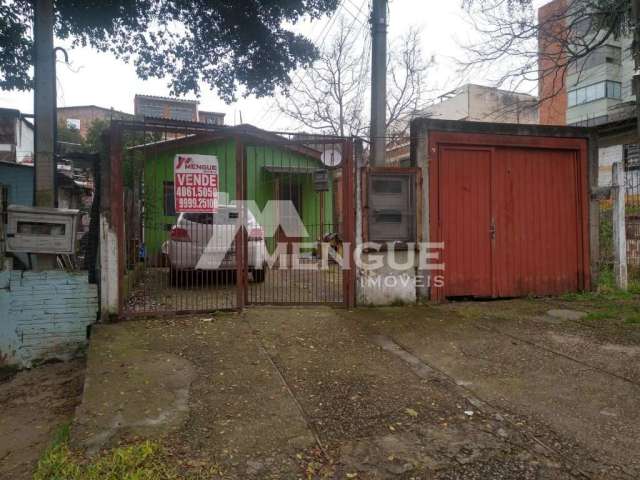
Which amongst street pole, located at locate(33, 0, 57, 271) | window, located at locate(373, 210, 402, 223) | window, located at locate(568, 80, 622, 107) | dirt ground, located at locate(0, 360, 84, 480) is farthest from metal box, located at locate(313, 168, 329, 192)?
window, located at locate(568, 80, 622, 107)

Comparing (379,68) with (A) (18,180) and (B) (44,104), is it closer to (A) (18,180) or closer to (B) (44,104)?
(B) (44,104)

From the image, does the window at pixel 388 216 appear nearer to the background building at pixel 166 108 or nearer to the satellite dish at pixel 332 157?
the satellite dish at pixel 332 157

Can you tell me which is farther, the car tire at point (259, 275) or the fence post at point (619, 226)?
the car tire at point (259, 275)

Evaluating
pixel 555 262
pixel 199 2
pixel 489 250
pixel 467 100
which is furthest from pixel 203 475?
pixel 467 100

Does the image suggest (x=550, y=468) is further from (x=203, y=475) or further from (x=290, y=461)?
(x=203, y=475)

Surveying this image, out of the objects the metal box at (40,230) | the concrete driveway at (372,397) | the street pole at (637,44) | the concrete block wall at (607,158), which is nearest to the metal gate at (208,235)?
the metal box at (40,230)

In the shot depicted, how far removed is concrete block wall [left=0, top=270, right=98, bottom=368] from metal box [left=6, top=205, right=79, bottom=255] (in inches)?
10.9

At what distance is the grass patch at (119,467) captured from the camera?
7.45ft

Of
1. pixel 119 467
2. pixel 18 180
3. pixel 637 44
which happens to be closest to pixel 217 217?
pixel 119 467

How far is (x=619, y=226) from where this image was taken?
7242 millimetres

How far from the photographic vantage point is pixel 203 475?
2.31 meters

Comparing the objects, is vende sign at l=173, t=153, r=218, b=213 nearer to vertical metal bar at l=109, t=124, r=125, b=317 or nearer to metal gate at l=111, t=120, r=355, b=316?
metal gate at l=111, t=120, r=355, b=316

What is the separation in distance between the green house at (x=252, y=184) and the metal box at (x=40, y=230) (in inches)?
45.6

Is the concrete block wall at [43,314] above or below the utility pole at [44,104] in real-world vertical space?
below
